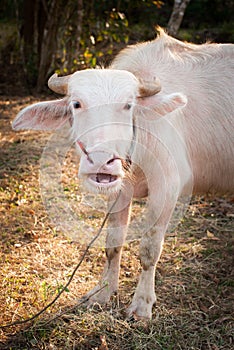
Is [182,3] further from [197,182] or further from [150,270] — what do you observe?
[150,270]

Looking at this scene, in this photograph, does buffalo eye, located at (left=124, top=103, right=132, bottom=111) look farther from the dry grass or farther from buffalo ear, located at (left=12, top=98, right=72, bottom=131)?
the dry grass

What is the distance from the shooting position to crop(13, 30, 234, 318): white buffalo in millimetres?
2555

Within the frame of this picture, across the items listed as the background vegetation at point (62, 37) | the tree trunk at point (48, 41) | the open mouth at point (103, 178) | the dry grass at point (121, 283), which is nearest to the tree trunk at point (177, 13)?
the background vegetation at point (62, 37)

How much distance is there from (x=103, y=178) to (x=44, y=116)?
72 centimetres

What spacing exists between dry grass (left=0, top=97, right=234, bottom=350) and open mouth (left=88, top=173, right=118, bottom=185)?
2.95 feet

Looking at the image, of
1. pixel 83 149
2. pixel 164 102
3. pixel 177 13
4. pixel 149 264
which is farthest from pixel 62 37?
pixel 83 149

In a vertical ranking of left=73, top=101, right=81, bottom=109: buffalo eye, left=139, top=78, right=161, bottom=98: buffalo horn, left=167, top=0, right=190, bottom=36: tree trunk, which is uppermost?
left=139, top=78, right=161, bottom=98: buffalo horn

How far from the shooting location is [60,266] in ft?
11.5

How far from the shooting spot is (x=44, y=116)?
295 centimetres

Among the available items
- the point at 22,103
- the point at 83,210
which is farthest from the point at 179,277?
the point at 22,103

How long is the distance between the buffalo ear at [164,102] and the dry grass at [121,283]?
4.10 feet

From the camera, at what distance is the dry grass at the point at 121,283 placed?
277 centimetres

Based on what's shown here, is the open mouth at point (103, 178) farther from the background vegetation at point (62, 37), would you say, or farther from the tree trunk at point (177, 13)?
the tree trunk at point (177, 13)

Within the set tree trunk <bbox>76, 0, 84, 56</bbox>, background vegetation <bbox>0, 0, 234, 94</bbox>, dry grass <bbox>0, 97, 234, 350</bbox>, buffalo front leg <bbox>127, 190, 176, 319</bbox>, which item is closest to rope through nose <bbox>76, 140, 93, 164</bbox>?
buffalo front leg <bbox>127, 190, 176, 319</bbox>
